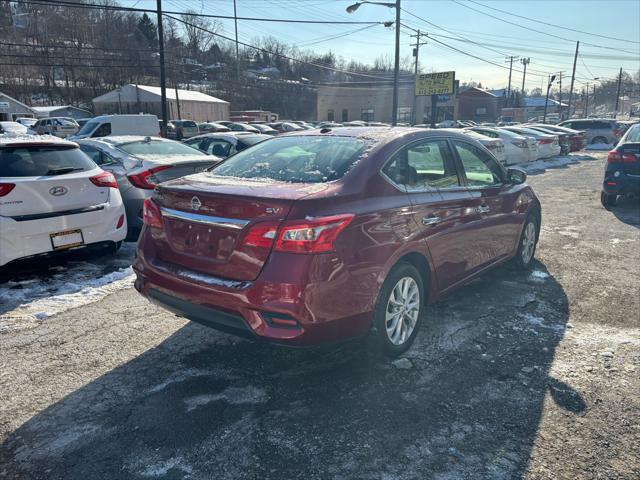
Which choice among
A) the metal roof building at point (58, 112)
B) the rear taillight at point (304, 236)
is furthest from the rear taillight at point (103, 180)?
the metal roof building at point (58, 112)

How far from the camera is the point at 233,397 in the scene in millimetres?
3000

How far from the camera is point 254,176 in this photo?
3.43 m

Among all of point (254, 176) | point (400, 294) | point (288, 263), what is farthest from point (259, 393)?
point (254, 176)

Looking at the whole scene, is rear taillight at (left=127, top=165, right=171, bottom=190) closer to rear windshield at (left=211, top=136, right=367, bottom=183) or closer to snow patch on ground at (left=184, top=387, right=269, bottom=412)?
rear windshield at (left=211, top=136, right=367, bottom=183)

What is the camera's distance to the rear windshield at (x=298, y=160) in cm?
326

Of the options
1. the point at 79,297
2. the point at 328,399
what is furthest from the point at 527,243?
the point at 79,297

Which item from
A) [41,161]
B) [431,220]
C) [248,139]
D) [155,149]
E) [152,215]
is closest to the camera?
[152,215]

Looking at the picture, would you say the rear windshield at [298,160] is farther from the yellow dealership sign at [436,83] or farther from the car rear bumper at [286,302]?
the yellow dealership sign at [436,83]

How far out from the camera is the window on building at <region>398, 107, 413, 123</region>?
6169cm

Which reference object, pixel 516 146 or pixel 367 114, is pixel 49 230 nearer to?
pixel 516 146

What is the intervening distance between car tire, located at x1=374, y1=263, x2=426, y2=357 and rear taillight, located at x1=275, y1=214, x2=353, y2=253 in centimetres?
66

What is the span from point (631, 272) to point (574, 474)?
4.18m

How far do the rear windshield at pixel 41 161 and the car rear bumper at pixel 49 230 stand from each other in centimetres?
51

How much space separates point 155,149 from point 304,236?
531 cm
